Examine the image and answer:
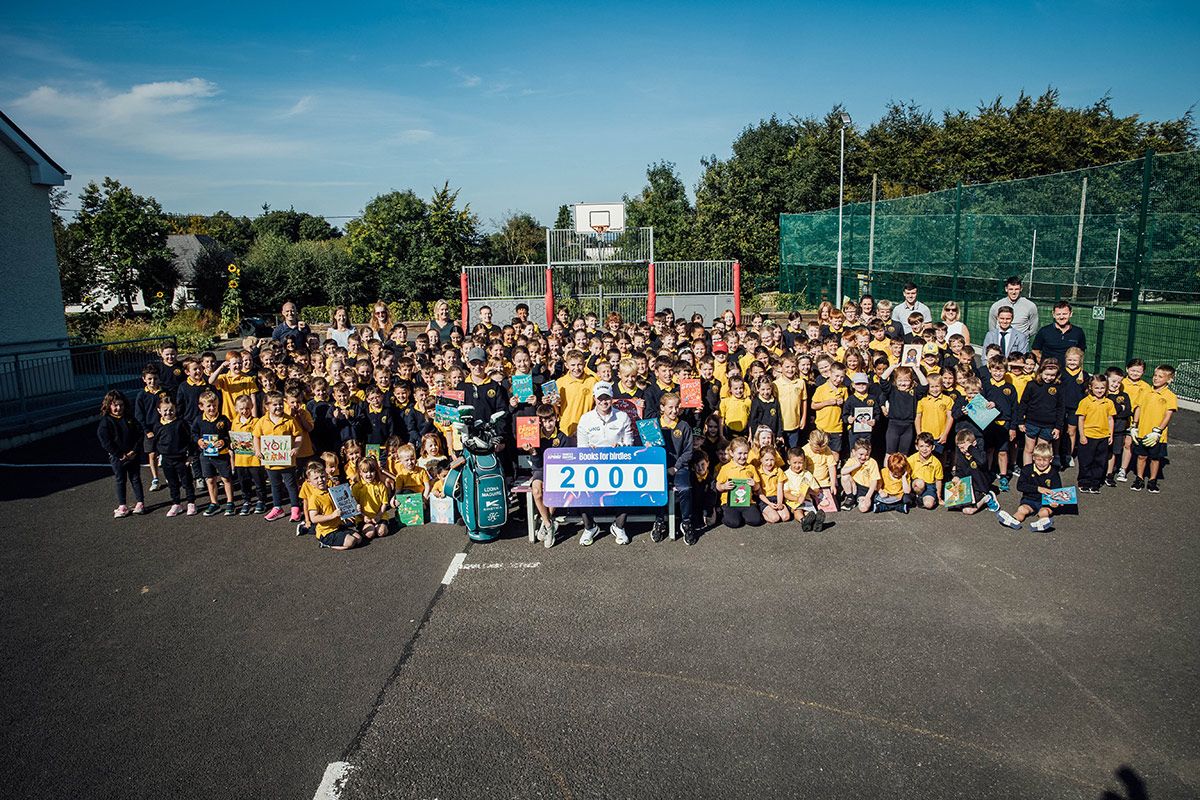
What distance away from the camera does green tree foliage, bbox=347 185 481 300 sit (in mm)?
35250

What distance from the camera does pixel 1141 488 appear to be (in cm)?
898

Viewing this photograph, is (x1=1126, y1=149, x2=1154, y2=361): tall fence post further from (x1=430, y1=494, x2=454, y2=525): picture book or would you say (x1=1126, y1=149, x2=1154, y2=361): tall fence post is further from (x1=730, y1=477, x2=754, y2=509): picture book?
(x1=430, y1=494, x2=454, y2=525): picture book

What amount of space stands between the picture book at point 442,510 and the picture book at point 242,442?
2271 mm

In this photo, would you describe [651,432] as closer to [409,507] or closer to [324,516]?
[409,507]

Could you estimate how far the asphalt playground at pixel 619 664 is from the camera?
4.35 m

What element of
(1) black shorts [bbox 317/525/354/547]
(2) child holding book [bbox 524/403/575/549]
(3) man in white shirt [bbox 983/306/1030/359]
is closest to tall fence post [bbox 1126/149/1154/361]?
(3) man in white shirt [bbox 983/306/1030/359]

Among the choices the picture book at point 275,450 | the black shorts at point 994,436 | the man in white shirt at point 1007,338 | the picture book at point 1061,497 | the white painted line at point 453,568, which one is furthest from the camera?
the man in white shirt at point 1007,338

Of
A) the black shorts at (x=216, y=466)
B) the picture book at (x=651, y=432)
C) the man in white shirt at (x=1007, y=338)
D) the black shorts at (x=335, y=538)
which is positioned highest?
the man in white shirt at (x=1007, y=338)

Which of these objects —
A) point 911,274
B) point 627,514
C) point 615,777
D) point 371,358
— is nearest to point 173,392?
point 371,358

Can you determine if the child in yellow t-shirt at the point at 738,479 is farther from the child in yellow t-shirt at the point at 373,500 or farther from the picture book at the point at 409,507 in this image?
the child in yellow t-shirt at the point at 373,500

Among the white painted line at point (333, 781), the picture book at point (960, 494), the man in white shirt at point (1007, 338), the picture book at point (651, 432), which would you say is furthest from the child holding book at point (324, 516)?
the man in white shirt at point (1007, 338)

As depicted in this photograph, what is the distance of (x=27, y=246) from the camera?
19266mm

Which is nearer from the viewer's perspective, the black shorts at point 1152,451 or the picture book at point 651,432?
the picture book at point 651,432

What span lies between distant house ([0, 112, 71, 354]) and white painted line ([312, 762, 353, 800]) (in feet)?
60.0
